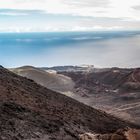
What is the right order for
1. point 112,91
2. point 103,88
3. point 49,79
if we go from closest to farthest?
point 112,91 → point 103,88 → point 49,79

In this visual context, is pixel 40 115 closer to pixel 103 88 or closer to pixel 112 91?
pixel 112 91

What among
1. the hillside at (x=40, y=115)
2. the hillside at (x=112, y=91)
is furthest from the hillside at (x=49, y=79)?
the hillside at (x=40, y=115)

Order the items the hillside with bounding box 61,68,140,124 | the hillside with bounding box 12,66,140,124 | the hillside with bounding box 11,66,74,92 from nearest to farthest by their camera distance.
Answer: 1. the hillside with bounding box 61,68,140,124
2. the hillside with bounding box 12,66,140,124
3. the hillside with bounding box 11,66,74,92

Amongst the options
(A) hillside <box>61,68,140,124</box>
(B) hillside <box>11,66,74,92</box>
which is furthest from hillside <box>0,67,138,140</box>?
(B) hillside <box>11,66,74,92</box>

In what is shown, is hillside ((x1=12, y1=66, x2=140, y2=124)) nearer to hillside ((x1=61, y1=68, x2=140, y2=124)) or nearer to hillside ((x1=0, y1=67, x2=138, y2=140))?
hillside ((x1=61, y1=68, x2=140, y2=124))

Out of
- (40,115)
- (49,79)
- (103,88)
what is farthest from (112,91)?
(40,115)

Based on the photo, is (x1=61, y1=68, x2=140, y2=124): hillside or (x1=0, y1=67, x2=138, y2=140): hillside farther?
(x1=61, y1=68, x2=140, y2=124): hillside

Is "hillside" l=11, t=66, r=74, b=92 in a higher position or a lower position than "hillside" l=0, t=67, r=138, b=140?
lower

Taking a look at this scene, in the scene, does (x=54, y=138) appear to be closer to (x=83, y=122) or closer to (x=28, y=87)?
(x=83, y=122)

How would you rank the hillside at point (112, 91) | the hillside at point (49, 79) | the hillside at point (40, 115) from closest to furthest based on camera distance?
1. the hillside at point (40, 115)
2. the hillside at point (112, 91)
3. the hillside at point (49, 79)

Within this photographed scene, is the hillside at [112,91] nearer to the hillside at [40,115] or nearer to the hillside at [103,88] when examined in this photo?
the hillside at [103,88]
